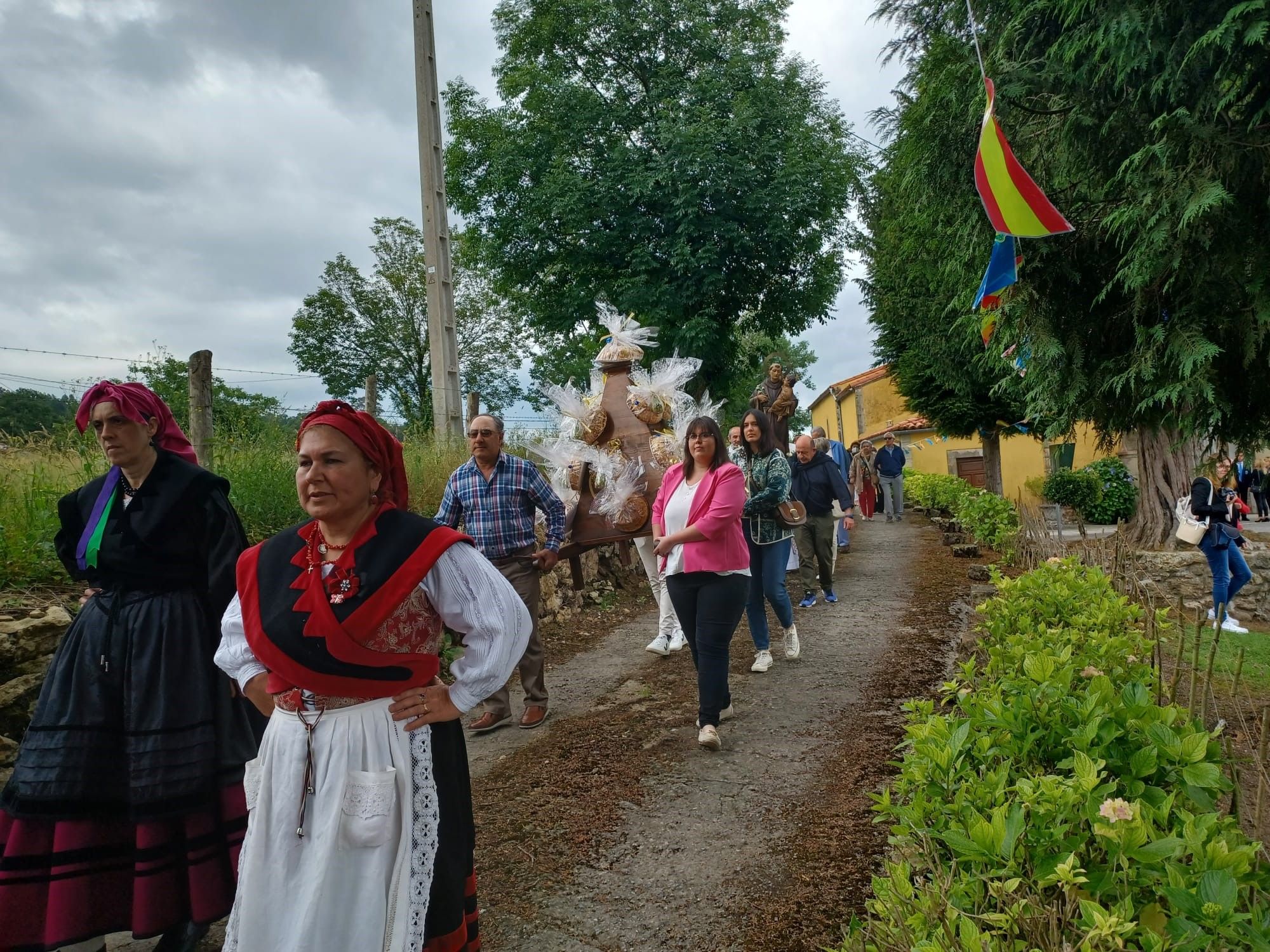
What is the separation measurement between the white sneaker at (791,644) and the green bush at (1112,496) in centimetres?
1266

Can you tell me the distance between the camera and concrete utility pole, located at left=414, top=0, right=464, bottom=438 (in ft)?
33.0

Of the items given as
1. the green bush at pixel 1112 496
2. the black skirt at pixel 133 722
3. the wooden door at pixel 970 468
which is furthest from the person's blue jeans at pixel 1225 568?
the wooden door at pixel 970 468

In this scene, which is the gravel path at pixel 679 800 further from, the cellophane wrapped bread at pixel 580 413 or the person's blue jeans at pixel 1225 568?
the person's blue jeans at pixel 1225 568

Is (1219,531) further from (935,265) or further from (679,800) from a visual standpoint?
(679,800)

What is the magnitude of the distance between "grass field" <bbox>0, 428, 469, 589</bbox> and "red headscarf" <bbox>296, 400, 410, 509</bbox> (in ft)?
8.93

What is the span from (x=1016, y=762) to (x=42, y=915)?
294cm

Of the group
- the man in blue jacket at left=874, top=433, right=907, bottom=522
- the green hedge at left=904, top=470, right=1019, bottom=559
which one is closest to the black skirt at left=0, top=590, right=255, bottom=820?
the green hedge at left=904, top=470, right=1019, bottom=559

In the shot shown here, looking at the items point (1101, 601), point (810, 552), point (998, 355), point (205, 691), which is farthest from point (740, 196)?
point (205, 691)

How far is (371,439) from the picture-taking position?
2.23 metres

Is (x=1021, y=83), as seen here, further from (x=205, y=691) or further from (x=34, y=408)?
(x=34, y=408)

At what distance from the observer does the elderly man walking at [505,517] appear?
5.09 metres

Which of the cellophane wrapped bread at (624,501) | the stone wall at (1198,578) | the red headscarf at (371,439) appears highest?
the red headscarf at (371,439)

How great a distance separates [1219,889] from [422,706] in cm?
171

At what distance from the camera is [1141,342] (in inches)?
178
